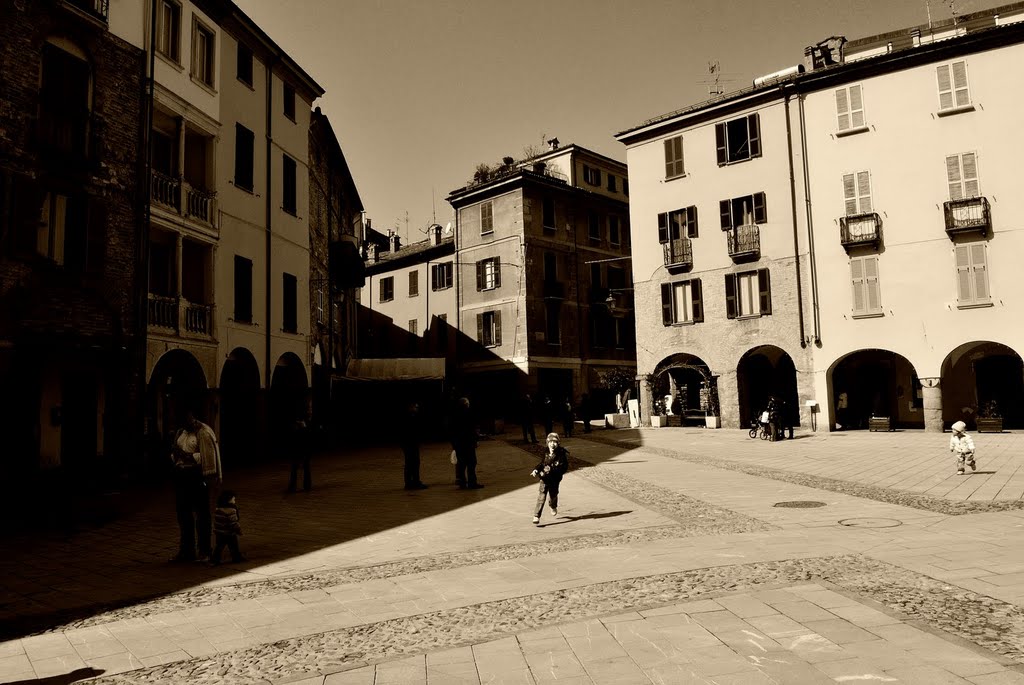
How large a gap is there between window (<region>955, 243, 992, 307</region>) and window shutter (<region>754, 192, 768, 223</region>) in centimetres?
684

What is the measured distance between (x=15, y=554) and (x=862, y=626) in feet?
32.6

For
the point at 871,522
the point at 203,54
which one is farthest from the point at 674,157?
the point at 871,522

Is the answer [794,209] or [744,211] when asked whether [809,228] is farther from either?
[744,211]

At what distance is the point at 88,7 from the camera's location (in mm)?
15945

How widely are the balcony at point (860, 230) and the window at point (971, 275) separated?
2.57 meters

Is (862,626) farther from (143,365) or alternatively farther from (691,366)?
(691,366)

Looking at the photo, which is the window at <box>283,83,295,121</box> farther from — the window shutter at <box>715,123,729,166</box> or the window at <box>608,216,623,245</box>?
the window at <box>608,216,623,245</box>

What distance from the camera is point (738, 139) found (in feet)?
99.8

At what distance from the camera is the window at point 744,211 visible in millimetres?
29453

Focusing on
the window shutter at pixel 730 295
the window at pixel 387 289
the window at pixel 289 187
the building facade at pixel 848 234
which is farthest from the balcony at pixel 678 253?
the window at pixel 387 289

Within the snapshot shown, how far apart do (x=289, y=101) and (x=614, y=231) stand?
23873 millimetres

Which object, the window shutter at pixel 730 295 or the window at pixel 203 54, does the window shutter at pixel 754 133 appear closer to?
the window shutter at pixel 730 295

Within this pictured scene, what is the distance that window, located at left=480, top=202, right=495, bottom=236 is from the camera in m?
41.2

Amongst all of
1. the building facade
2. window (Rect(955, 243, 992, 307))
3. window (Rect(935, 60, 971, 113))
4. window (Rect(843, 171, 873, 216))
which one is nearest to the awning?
the building facade
